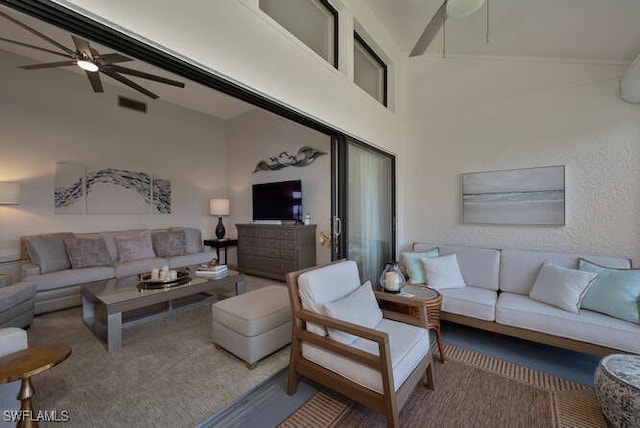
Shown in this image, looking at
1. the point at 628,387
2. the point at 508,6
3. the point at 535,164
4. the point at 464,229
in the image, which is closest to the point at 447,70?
the point at 508,6

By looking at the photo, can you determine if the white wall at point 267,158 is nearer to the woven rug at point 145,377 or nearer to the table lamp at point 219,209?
the table lamp at point 219,209

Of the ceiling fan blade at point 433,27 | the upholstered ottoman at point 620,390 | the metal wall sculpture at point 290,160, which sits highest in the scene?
the ceiling fan blade at point 433,27

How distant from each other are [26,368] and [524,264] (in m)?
3.93

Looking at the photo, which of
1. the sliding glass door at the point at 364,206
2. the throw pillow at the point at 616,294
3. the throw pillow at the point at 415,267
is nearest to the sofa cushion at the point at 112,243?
the sliding glass door at the point at 364,206

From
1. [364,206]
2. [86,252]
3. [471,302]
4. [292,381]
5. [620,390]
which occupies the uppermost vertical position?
[364,206]

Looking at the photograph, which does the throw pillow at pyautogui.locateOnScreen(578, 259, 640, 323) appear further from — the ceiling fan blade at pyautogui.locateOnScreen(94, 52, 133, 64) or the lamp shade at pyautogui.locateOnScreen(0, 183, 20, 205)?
the lamp shade at pyautogui.locateOnScreen(0, 183, 20, 205)

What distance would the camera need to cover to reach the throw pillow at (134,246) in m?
4.20

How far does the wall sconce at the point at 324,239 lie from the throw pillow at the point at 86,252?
3207mm

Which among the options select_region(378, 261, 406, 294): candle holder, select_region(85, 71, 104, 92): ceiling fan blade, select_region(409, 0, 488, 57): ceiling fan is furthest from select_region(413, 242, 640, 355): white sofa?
select_region(85, 71, 104, 92): ceiling fan blade

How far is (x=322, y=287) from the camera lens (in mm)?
1886

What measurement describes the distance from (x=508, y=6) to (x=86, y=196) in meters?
6.06

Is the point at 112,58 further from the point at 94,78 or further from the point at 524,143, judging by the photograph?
the point at 524,143

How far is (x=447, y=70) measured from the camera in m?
3.58

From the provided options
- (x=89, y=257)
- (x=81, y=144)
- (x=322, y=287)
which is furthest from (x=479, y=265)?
(x=81, y=144)
